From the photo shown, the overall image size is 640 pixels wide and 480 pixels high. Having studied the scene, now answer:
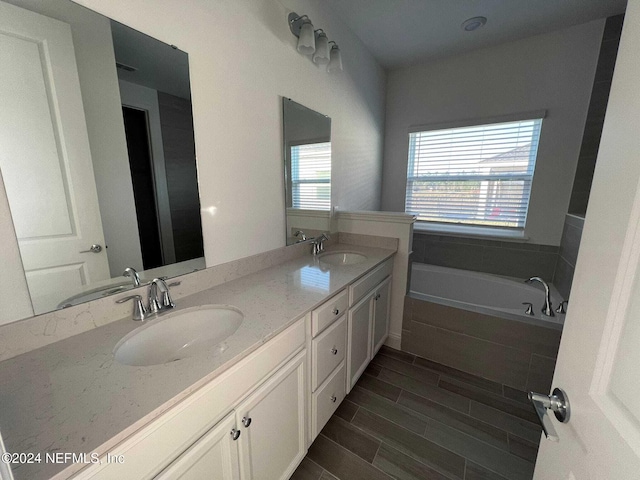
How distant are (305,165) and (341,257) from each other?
2.50 ft

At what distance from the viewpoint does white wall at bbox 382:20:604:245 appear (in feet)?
7.02

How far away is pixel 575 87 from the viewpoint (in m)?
2.15

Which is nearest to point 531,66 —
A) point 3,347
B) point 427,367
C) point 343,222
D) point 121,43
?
point 343,222

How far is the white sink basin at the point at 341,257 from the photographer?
200cm

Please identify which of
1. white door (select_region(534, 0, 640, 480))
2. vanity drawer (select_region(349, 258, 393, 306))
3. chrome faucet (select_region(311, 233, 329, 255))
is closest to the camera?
white door (select_region(534, 0, 640, 480))

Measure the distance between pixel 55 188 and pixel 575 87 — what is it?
343cm

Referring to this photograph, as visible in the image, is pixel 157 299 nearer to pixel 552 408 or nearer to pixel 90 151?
pixel 90 151

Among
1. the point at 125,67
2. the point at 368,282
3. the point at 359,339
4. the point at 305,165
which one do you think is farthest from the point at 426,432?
the point at 125,67

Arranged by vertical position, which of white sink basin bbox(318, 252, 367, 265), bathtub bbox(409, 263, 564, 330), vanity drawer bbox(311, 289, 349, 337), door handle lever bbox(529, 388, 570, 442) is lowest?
bathtub bbox(409, 263, 564, 330)

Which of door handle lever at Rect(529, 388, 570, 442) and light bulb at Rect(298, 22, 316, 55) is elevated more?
light bulb at Rect(298, 22, 316, 55)

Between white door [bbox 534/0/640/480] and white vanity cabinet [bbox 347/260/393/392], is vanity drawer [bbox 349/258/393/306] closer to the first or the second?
white vanity cabinet [bbox 347/260/393/392]

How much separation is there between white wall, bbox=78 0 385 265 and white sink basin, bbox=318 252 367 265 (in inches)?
16.5

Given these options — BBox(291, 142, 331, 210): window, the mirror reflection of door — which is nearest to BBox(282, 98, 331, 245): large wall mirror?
BBox(291, 142, 331, 210): window

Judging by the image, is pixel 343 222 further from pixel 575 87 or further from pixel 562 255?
pixel 575 87
